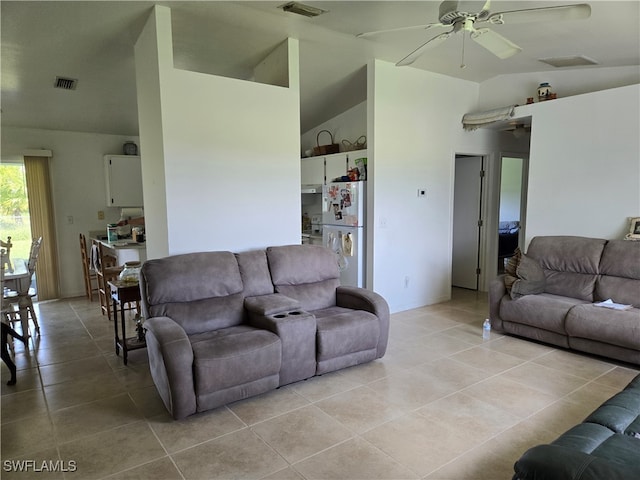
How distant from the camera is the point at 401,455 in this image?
2207 millimetres

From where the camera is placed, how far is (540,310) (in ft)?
12.2

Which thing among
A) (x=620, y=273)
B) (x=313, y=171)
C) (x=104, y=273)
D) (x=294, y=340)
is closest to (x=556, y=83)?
(x=620, y=273)

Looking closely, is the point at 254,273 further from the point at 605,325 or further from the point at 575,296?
the point at 575,296

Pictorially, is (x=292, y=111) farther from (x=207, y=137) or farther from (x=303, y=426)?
(x=303, y=426)

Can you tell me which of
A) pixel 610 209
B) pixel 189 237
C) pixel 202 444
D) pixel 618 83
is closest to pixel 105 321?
pixel 189 237

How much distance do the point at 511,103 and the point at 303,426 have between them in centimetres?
468

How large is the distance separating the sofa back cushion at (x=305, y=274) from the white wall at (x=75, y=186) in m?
3.83

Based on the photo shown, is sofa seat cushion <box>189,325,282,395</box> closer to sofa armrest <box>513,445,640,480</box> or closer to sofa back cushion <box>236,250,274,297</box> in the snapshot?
sofa back cushion <box>236,250,274,297</box>

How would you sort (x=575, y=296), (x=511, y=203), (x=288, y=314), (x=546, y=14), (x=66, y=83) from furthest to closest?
(x=511, y=203)
(x=66, y=83)
(x=575, y=296)
(x=288, y=314)
(x=546, y=14)

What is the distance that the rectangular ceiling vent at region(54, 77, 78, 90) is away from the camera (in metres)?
4.21

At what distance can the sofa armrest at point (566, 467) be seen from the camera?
4.05 feet

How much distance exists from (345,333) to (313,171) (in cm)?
318

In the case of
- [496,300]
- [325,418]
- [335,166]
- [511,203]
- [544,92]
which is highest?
[544,92]

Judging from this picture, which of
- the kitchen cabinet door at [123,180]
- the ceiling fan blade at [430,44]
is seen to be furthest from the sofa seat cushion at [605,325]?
the kitchen cabinet door at [123,180]
